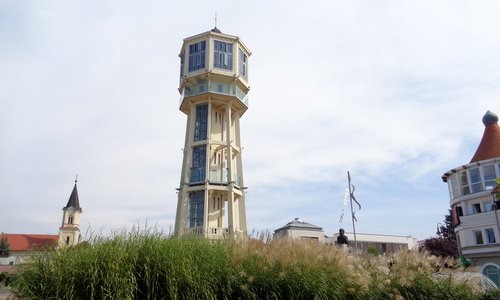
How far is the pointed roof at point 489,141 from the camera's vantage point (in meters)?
27.4

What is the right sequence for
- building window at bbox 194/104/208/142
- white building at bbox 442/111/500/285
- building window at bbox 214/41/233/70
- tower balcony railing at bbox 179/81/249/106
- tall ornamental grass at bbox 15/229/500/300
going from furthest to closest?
building window at bbox 214/41/233/70, building window at bbox 194/104/208/142, tower balcony railing at bbox 179/81/249/106, white building at bbox 442/111/500/285, tall ornamental grass at bbox 15/229/500/300

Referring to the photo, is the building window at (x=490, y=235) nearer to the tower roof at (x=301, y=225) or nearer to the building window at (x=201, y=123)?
the building window at (x=201, y=123)

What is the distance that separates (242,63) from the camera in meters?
34.2

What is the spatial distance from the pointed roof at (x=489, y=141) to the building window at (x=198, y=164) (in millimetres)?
19449

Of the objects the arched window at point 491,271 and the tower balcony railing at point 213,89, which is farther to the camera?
the tower balcony railing at point 213,89

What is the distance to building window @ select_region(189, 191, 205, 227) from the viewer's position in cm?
2986

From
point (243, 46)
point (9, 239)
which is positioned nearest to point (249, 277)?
point (243, 46)

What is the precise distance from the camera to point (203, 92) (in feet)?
103

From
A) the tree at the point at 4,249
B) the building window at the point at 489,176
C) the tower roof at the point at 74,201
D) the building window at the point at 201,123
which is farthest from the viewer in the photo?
the tower roof at the point at 74,201

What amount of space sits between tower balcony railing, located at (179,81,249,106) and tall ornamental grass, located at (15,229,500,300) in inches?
979

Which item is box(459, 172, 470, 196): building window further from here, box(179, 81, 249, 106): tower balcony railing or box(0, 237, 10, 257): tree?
box(0, 237, 10, 257): tree

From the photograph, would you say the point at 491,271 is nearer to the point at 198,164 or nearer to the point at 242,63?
the point at 198,164

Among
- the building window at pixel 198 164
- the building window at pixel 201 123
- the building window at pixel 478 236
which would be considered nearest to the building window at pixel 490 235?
the building window at pixel 478 236

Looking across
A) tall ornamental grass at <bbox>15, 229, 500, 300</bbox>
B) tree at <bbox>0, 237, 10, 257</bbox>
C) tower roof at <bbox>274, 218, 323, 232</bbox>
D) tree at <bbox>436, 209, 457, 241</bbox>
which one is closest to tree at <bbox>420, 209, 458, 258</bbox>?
tree at <bbox>436, 209, 457, 241</bbox>
